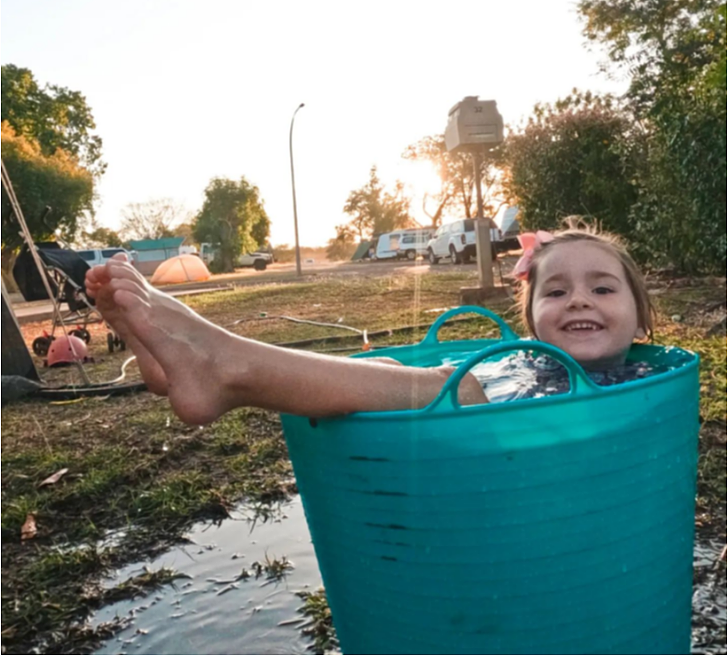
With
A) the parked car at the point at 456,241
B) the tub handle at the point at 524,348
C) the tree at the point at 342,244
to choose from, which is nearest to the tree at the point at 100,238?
the parked car at the point at 456,241

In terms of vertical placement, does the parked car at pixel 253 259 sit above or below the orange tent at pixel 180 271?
above

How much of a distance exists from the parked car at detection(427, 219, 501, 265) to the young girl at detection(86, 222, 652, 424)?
13.9 meters

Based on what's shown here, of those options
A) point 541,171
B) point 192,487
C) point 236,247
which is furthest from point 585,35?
point 236,247

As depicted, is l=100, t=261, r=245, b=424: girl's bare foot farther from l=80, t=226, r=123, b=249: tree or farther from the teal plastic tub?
l=80, t=226, r=123, b=249: tree

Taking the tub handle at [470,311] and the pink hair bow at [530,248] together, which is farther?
the pink hair bow at [530,248]

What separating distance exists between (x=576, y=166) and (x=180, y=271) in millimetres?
11833

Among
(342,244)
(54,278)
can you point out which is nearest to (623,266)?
(54,278)

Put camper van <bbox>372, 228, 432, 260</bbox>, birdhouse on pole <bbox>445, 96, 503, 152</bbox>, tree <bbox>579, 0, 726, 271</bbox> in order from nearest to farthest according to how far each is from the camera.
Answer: tree <bbox>579, 0, 726, 271</bbox>, birdhouse on pole <bbox>445, 96, 503, 152</bbox>, camper van <bbox>372, 228, 432, 260</bbox>

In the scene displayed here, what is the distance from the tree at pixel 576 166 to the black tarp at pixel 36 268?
18.4 ft

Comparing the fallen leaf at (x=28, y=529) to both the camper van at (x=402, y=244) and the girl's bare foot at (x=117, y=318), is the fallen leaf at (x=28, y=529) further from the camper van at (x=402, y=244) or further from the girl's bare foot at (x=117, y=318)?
the camper van at (x=402, y=244)

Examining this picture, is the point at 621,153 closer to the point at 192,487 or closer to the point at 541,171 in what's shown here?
the point at 541,171

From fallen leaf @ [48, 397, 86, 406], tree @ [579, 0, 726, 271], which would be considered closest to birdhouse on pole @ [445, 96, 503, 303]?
tree @ [579, 0, 726, 271]

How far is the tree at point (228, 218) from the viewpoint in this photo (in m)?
27.9

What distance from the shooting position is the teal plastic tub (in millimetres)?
952
